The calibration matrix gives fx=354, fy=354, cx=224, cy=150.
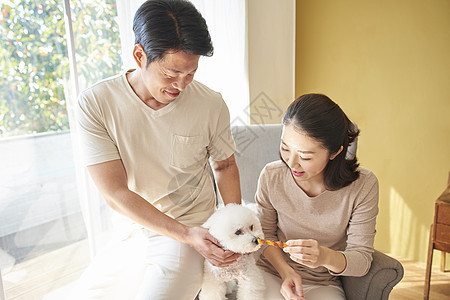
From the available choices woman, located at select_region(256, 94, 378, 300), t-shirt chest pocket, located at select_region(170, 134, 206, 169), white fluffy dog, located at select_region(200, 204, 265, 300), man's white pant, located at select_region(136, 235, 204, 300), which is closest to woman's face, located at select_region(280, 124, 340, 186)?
woman, located at select_region(256, 94, 378, 300)

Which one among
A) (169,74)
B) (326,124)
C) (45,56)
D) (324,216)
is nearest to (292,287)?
(324,216)

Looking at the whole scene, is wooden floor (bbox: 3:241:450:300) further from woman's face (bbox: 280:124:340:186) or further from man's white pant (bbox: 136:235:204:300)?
woman's face (bbox: 280:124:340:186)

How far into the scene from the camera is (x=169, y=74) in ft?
3.44

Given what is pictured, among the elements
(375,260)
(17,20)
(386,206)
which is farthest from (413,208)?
(17,20)

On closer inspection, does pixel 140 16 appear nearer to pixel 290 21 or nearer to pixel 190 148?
pixel 190 148

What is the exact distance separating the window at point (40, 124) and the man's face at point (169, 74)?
56cm

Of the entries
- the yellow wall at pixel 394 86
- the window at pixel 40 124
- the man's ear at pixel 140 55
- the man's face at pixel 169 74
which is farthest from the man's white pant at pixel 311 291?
the yellow wall at pixel 394 86

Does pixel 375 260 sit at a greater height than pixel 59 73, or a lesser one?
lesser

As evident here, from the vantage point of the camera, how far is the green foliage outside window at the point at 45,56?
131 centimetres

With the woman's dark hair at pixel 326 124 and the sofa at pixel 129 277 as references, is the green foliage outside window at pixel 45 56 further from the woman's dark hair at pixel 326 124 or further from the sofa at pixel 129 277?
the woman's dark hair at pixel 326 124

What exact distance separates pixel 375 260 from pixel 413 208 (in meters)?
1.40

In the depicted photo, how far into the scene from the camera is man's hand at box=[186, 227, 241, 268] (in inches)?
39.8

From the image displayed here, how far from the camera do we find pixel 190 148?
1.23m

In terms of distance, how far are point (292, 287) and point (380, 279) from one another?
28cm
